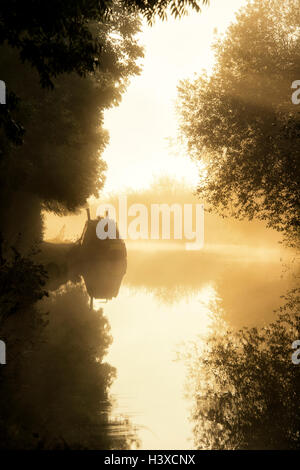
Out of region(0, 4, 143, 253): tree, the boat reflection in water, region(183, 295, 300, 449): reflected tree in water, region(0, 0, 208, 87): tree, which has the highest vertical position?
region(0, 4, 143, 253): tree

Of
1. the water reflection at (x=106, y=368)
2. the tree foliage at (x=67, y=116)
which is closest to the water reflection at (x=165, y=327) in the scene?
the water reflection at (x=106, y=368)

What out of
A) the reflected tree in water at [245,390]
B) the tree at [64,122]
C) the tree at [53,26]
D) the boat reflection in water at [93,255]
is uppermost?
the tree at [64,122]

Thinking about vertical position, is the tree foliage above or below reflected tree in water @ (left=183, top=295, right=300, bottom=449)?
above

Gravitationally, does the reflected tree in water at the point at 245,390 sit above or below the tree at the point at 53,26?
below

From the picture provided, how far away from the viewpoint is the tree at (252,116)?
698 inches

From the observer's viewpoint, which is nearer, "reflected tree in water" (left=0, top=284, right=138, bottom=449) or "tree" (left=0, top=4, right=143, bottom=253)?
"reflected tree in water" (left=0, top=284, right=138, bottom=449)

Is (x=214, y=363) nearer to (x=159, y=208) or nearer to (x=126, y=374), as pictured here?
(x=126, y=374)

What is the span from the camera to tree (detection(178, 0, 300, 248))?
17.7 metres

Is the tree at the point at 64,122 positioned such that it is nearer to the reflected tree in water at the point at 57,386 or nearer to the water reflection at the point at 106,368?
the water reflection at the point at 106,368

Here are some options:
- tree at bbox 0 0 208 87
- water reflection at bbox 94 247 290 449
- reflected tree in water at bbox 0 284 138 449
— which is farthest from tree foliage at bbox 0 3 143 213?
tree at bbox 0 0 208 87

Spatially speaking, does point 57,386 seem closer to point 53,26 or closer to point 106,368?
point 106,368

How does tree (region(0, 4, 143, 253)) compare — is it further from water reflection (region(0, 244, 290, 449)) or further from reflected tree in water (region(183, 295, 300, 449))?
reflected tree in water (region(183, 295, 300, 449))

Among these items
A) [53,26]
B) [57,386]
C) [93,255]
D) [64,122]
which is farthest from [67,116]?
[57,386]
